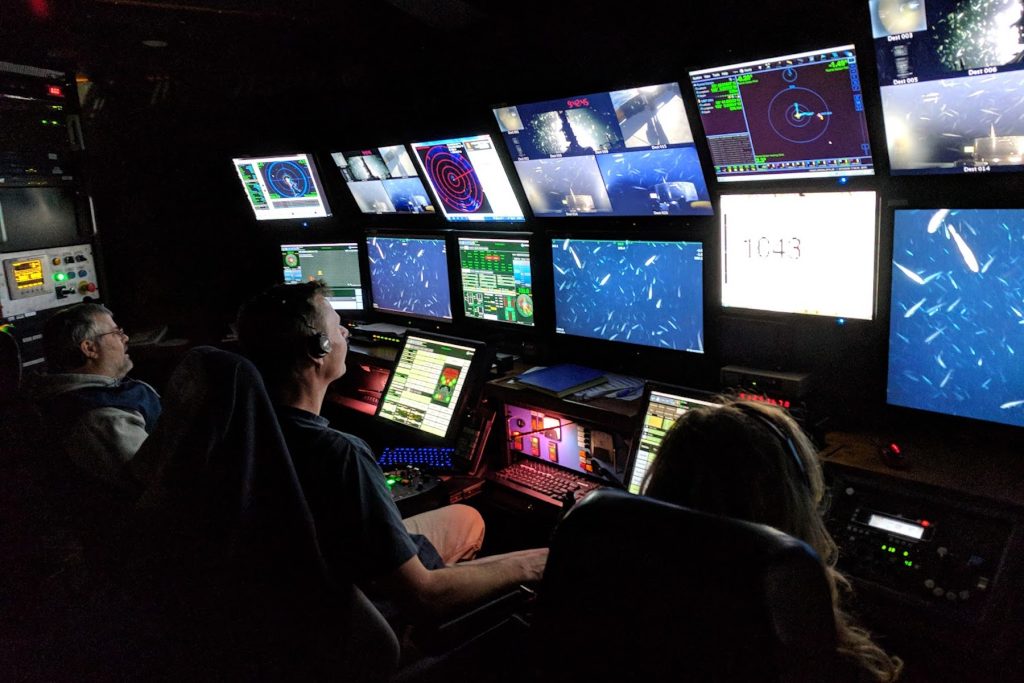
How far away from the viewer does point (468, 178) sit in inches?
135

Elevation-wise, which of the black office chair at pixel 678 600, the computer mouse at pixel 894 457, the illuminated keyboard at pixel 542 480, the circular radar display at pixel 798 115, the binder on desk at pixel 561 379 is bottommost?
the illuminated keyboard at pixel 542 480

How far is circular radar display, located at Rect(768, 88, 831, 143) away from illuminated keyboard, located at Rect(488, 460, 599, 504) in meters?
1.34

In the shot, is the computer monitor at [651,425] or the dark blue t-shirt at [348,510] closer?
the dark blue t-shirt at [348,510]

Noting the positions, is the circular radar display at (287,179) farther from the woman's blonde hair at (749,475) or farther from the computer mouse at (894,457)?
the woman's blonde hair at (749,475)

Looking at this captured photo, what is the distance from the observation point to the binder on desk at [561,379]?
9.00ft

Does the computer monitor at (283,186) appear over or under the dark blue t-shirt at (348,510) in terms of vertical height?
over

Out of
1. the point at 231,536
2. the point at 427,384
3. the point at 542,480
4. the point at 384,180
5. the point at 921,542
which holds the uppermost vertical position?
the point at 384,180

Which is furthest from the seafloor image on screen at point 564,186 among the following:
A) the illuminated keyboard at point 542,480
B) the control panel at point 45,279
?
the control panel at point 45,279

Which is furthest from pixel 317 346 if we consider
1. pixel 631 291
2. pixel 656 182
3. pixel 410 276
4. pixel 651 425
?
pixel 410 276

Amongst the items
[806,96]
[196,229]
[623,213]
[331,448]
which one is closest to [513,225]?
[623,213]

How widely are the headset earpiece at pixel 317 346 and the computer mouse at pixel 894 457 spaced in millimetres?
1526

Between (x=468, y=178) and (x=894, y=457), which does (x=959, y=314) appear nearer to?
(x=894, y=457)

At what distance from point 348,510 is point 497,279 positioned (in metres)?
1.81

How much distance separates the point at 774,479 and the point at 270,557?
40.6 inches
